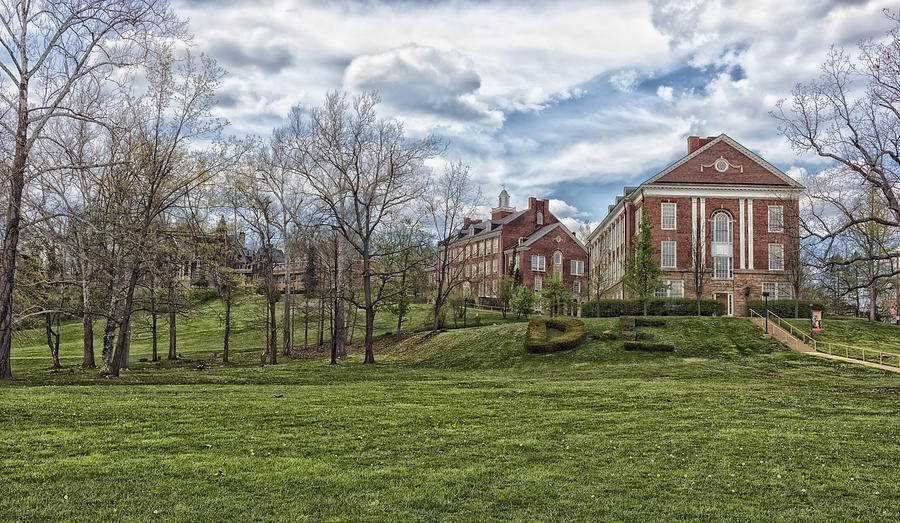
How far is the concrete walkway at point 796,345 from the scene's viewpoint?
26.8m

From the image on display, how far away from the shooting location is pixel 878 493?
26.9ft

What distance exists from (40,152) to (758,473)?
2641 cm

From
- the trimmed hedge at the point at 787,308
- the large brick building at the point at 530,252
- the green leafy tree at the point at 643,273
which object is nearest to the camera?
the green leafy tree at the point at 643,273

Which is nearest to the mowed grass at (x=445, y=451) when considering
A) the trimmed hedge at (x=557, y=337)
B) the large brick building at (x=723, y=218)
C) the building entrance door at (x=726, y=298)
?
the trimmed hedge at (x=557, y=337)

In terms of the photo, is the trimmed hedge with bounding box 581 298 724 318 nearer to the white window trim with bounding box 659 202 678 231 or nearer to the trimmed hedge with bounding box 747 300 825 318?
the trimmed hedge with bounding box 747 300 825 318

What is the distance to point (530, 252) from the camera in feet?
239

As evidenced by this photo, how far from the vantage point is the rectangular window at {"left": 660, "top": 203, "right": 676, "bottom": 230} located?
5091 centimetres

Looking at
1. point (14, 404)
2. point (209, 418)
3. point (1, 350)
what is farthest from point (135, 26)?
point (209, 418)

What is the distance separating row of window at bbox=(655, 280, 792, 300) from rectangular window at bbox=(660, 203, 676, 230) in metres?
4.33

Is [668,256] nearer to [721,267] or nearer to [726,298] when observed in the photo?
[721,267]

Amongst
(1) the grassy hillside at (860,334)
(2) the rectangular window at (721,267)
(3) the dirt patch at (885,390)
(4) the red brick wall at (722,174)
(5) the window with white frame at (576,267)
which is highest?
(4) the red brick wall at (722,174)

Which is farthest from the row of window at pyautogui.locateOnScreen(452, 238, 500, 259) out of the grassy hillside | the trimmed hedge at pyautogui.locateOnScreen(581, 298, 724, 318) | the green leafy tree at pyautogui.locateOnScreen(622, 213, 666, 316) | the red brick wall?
the grassy hillside

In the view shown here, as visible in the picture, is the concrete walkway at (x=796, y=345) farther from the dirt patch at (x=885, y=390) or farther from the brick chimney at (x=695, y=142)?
the brick chimney at (x=695, y=142)

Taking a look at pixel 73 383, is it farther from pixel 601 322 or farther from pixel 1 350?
pixel 601 322
